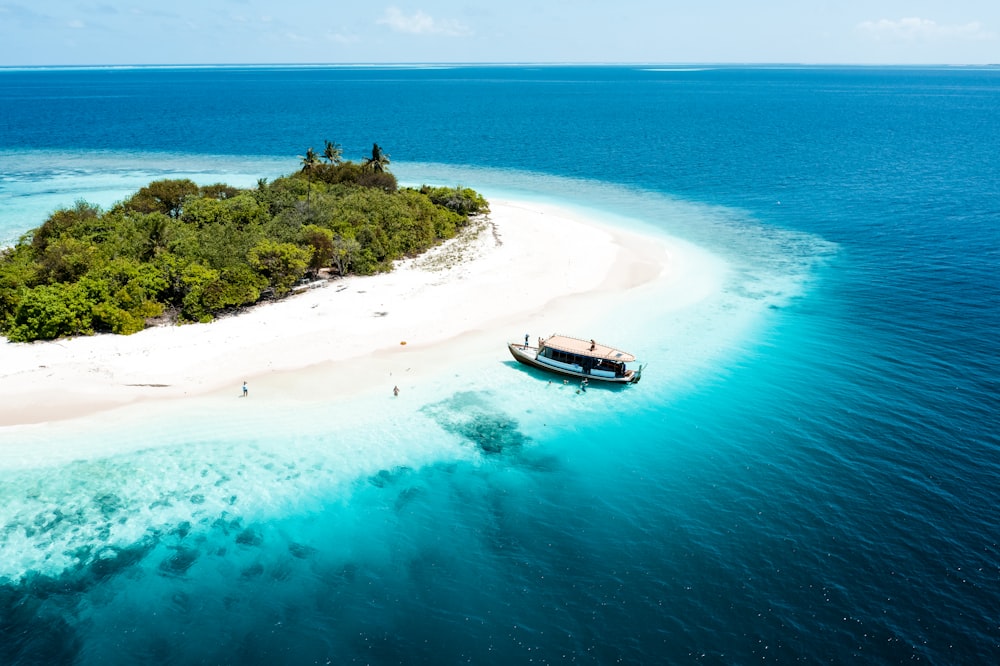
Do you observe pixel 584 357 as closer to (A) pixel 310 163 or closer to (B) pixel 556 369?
(B) pixel 556 369

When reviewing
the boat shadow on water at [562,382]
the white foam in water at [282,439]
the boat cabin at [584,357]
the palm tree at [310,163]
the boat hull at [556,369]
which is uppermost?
the palm tree at [310,163]

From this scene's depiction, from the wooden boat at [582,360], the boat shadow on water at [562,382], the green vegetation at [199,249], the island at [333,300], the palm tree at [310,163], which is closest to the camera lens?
the island at [333,300]

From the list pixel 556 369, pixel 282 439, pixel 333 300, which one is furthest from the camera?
pixel 333 300

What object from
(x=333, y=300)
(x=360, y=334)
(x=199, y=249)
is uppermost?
(x=199, y=249)

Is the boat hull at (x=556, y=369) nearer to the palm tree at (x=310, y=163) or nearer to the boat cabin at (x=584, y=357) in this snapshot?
the boat cabin at (x=584, y=357)

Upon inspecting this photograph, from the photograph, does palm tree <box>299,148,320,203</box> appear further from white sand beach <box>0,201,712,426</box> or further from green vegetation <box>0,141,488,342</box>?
white sand beach <box>0,201,712,426</box>

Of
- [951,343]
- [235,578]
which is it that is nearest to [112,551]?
[235,578]

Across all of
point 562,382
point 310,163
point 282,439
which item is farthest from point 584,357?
point 310,163

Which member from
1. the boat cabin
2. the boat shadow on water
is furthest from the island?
the boat cabin

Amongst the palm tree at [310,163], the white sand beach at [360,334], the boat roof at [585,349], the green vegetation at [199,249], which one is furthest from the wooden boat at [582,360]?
the palm tree at [310,163]
